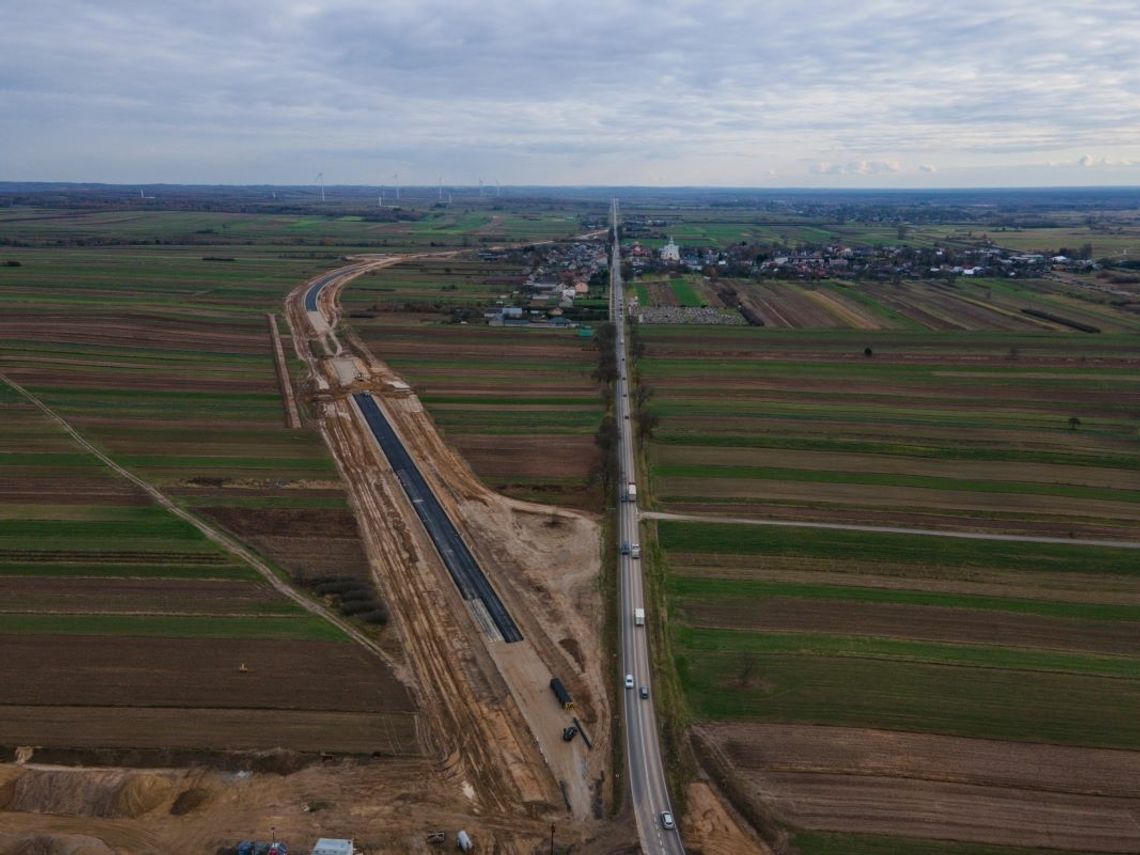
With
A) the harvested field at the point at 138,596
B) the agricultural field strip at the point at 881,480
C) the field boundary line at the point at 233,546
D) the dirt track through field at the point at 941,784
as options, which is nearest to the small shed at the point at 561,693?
the dirt track through field at the point at 941,784

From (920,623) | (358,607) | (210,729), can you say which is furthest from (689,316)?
(210,729)

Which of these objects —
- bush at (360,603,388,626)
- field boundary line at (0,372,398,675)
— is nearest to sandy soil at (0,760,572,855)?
field boundary line at (0,372,398,675)

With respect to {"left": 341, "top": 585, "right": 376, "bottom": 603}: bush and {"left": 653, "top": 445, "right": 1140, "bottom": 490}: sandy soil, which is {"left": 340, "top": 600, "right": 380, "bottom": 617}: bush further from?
{"left": 653, "top": 445, "right": 1140, "bottom": 490}: sandy soil

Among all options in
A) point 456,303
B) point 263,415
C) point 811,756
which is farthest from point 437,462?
point 456,303

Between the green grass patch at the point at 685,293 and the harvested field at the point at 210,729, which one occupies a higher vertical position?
the green grass patch at the point at 685,293

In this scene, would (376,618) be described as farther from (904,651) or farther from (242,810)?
(904,651)

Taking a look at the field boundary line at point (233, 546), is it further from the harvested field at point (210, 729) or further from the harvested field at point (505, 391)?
the harvested field at point (505, 391)
